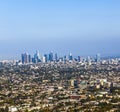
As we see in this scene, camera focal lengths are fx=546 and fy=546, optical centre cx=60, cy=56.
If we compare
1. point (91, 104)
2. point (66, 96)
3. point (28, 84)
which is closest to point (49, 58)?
point (28, 84)

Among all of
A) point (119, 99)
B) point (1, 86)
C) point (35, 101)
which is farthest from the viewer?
point (1, 86)

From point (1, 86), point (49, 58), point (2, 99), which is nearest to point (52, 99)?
point (2, 99)

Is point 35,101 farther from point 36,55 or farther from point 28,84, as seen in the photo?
point 36,55

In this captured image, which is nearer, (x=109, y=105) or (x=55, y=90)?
(x=109, y=105)

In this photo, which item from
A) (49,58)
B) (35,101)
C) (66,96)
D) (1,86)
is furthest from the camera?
(49,58)

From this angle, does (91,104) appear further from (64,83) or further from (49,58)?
(49,58)

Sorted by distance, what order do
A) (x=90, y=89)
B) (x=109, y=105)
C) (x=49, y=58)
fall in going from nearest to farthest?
(x=109, y=105) < (x=90, y=89) < (x=49, y=58)

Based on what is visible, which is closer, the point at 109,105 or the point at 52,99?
the point at 109,105

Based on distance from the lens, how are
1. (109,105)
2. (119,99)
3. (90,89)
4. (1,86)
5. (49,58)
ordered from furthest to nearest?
(49,58)
(1,86)
(90,89)
(119,99)
(109,105)
